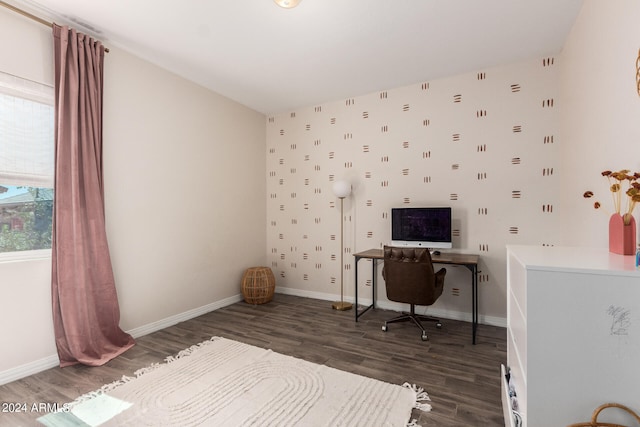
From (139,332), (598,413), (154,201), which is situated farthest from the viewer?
(154,201)

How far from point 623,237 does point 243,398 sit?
218cm

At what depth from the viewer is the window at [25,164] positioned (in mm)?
2148

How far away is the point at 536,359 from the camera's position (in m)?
1.05

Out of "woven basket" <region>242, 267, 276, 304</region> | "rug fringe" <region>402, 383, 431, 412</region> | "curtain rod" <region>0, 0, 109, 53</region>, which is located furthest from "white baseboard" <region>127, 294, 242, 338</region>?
"curtain rod" <region>0, 0, 109, 53</region>

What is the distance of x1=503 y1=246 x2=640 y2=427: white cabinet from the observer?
0.95 meters

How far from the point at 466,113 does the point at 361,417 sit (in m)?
3.09

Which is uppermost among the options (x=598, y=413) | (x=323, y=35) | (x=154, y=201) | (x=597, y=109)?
(x=323, y=35)

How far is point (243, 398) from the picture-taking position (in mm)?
1939

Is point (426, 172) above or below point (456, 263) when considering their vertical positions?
above

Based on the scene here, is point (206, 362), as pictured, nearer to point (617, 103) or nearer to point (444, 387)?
point (444, 387)

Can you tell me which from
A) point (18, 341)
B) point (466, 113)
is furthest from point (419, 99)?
point (18, 341)

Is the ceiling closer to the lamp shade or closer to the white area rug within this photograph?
the lamp shade

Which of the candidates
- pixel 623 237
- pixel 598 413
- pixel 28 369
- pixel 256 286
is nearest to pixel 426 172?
pixel 623 237

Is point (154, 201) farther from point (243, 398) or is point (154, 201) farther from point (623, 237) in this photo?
point (623, 237)
